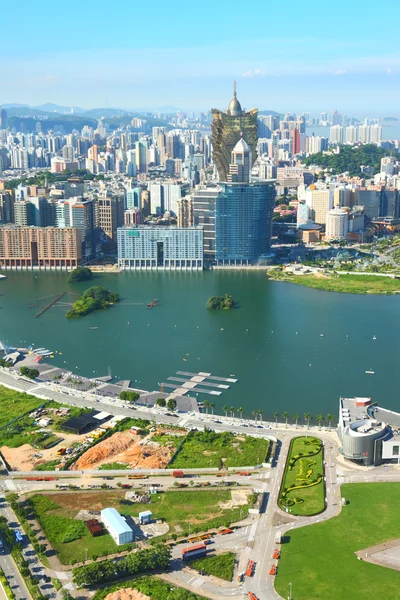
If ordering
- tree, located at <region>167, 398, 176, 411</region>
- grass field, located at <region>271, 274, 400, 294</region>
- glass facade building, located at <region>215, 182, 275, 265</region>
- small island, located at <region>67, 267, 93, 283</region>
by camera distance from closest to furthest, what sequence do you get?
tree, located at <region>167, 398, 176, 411</region>
grass field, located at <region>271, 274, 400, 294</region>
small island, located at <region>67, 267, 93, 283</region>
glass facade building, located at <region>215, 182, 275, 265</region>

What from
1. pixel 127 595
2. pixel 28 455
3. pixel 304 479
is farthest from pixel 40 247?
pixel 127 595

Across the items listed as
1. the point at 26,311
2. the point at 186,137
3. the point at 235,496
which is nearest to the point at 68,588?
the point at 235,496

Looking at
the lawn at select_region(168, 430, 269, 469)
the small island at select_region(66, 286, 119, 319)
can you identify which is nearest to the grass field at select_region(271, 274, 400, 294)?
the small island at select_region(66, 286, 119, 319)

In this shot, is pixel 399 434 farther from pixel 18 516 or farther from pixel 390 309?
pixel 390 309

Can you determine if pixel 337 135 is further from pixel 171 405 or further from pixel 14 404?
pixel 14 404

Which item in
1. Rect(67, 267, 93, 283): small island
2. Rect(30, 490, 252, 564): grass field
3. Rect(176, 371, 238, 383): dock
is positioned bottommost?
Rect(30, 490, 252, 564): grass field

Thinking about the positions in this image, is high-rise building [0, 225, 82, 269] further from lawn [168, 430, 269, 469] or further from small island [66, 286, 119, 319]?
lawn [168, 430, 269, 469]
